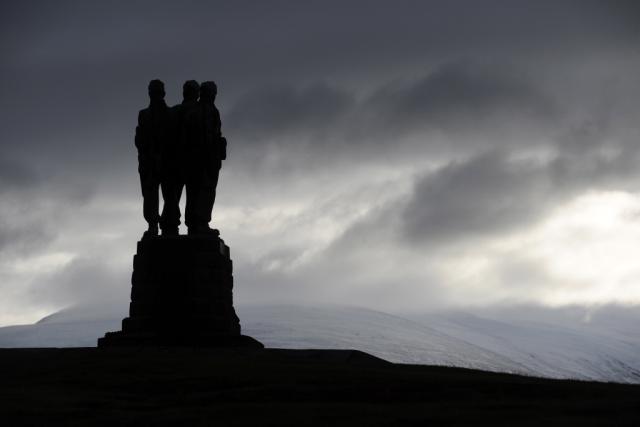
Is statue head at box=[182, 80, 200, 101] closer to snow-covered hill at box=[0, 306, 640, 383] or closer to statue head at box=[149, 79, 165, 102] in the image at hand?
statue head at box=[149, 79, 165, 102]

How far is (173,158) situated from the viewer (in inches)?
1022

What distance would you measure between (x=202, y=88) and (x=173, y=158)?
1.89 meters

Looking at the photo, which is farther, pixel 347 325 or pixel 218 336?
pixel 347 325

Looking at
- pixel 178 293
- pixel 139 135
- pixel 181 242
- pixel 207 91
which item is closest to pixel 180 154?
pixel 139 135

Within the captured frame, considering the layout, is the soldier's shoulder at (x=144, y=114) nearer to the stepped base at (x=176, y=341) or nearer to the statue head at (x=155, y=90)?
the statue head at (x=155, y=90)

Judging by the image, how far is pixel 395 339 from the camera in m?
96.3

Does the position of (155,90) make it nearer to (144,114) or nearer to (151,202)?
(144,114)

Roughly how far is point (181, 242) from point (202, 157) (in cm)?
224

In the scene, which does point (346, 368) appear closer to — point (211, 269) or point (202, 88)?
point (211, 269)

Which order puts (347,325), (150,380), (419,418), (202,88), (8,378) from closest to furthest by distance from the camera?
(419,418) < (150,380) < (8,378) < (202,88) < (347,325)

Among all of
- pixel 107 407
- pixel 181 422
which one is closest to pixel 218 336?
pixel 107 407

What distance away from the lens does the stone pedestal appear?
23.9m

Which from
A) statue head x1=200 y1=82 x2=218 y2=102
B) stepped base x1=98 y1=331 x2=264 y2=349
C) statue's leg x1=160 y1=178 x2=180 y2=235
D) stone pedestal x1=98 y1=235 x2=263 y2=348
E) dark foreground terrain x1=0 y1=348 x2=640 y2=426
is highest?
statue head x1=200 y1=82 x2=218 y2=102

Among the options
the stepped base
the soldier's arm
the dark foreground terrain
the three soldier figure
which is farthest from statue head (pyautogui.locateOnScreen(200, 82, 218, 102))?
the dark foreground terrain
